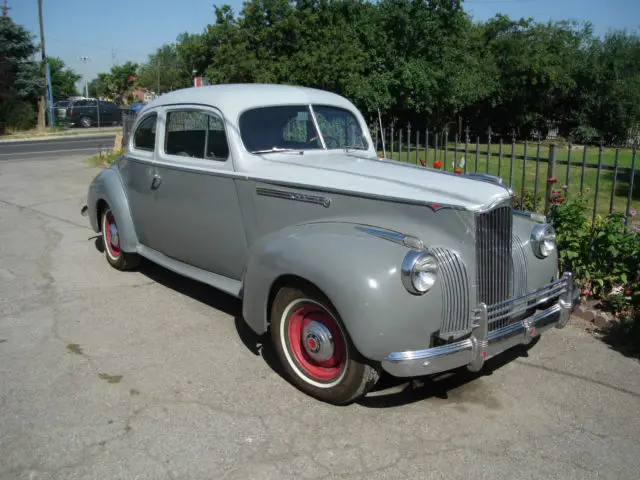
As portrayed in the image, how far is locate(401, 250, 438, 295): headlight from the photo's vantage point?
3.21 metres

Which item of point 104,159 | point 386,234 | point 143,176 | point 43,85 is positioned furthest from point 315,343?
point 43,85

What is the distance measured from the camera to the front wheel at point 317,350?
345cm

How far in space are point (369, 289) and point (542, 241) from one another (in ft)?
5.01

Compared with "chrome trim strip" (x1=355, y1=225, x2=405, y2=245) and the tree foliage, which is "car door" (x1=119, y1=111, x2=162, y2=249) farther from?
the tree foliage

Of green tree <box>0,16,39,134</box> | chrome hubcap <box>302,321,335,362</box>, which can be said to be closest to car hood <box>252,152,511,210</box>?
chrome hubcap <box>302,321,335,362</box>

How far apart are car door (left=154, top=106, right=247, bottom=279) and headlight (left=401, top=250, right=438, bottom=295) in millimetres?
1603

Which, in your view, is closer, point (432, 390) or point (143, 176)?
point (432, 390)

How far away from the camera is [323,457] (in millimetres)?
3098

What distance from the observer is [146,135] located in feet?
18.5

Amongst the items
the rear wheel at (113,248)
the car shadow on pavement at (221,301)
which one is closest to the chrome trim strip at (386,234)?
the car shadow on pavement at (221,301)

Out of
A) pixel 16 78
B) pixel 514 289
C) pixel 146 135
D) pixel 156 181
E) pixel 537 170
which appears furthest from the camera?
pixel 16 78

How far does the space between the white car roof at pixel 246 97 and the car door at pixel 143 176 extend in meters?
0.48

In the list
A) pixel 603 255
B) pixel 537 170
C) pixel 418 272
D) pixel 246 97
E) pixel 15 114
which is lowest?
pixel 603 255

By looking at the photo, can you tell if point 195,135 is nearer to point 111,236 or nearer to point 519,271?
point 111,236
